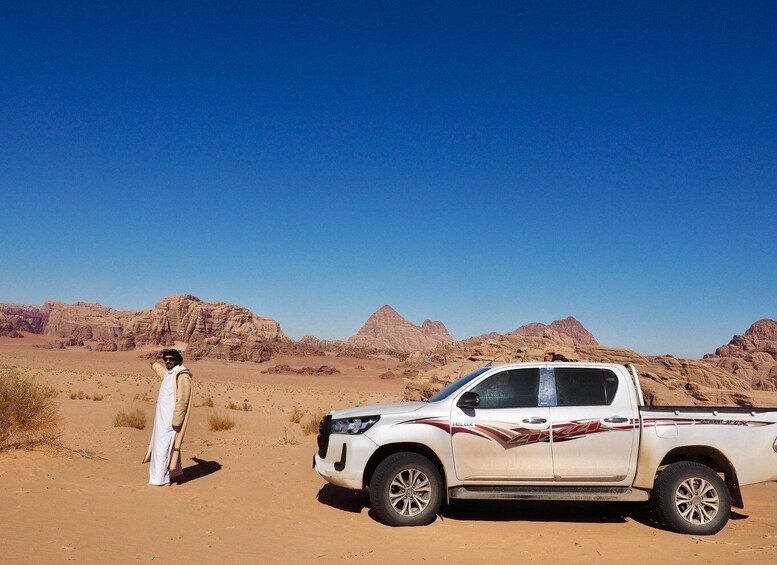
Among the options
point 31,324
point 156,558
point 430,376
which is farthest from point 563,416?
point 31,324

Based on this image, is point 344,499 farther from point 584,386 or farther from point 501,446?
point 584,386

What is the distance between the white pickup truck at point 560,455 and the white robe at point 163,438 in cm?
313

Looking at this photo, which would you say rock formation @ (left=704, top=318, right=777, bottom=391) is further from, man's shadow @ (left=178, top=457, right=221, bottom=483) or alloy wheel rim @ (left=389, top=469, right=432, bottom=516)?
alloy wheel rim @ (left=389, top=469, right=432, bottom=516)

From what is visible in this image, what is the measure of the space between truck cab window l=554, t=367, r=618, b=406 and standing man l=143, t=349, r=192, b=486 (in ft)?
18.0

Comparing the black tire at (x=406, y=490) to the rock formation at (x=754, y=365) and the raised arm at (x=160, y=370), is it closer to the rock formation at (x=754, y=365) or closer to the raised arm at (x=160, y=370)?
the raised arm at (x=160, y=370)

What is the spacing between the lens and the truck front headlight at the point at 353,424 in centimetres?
716

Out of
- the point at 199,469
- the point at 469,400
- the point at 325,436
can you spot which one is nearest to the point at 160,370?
the point at 199,469

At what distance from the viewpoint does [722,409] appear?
23.9 ft

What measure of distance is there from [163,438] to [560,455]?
5.80m

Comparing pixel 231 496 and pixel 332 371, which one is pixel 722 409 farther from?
pixel 332 371

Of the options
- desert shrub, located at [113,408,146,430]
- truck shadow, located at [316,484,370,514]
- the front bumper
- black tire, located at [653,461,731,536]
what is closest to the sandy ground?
truck shadow, located at [316,484,370,514]

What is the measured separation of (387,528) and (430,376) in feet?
44.2

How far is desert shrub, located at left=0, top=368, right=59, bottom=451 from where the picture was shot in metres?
10.0

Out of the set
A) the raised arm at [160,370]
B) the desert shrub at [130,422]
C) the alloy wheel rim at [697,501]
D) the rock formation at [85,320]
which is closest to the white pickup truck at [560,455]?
the alloy wheel rim at [697,501]
